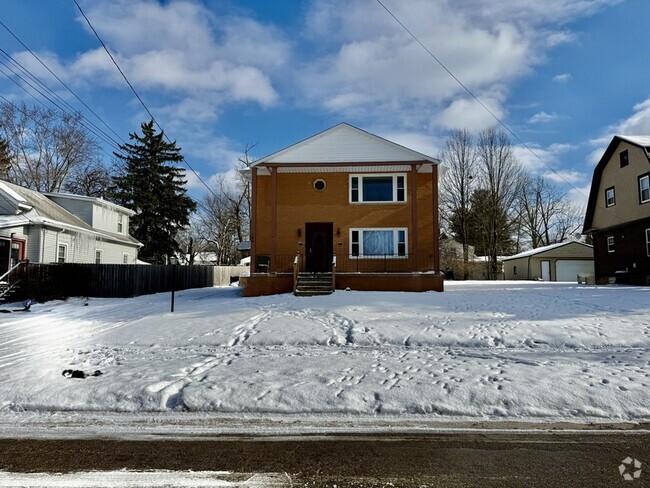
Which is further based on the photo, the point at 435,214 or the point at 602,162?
the point at 602,162

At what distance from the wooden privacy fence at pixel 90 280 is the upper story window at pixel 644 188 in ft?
73.3

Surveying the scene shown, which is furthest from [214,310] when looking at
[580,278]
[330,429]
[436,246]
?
[580,278]

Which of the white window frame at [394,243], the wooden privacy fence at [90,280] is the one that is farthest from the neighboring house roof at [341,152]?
the wooden privacy fence at [90,280]

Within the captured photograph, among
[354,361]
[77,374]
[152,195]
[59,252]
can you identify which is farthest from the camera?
[152,195]

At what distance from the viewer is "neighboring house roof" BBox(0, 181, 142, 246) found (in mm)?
19052

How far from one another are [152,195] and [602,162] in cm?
3130

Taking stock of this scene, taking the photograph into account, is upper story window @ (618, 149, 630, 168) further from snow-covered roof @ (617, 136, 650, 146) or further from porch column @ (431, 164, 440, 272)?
porch column @ (431, 164, 440, 272)

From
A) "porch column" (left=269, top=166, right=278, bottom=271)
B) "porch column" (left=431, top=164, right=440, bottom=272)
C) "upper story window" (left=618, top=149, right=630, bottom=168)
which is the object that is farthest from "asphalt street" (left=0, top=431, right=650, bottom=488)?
"upper story window" (left=618, top=149, right=630, bottom=168)

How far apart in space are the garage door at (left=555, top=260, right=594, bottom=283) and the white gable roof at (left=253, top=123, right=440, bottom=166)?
2588 cm

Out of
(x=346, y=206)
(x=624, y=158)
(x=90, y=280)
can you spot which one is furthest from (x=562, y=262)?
(x=90, y=280)

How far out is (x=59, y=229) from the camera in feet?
68.9

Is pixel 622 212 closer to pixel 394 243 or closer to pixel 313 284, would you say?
pixel 394 243

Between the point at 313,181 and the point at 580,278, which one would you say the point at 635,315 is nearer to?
the point at 313,181

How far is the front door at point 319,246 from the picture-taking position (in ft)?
61.6
